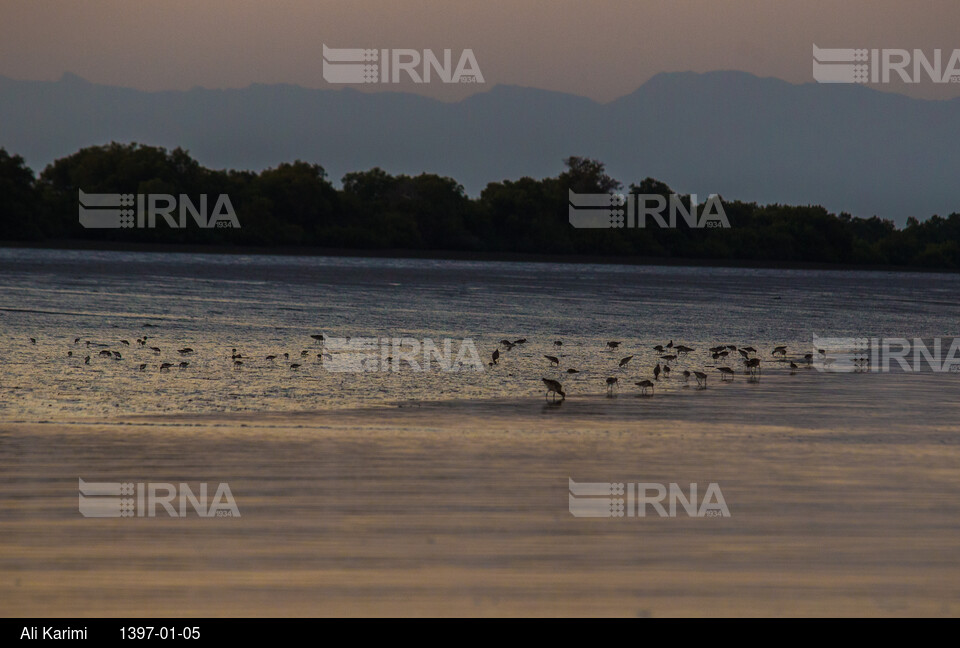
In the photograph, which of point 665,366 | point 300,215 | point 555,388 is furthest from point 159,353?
point 300,215

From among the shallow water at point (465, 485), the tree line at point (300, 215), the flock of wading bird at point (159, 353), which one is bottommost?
the shallow water at point (465, 485)

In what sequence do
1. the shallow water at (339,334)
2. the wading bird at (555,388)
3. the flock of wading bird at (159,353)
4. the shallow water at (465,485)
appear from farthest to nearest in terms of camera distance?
the flock of wading bird at (159,353), the wading bird at (555,388), the shallow water at (339,334), the shallow water at (465,485)

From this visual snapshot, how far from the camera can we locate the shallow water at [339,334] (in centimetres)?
1691

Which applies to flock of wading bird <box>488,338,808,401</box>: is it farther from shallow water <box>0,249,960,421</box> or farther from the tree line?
the tree line

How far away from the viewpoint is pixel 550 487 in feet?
33.8

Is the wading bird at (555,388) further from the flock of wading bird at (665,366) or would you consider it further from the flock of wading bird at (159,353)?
the flock of wading bird at (159,353)

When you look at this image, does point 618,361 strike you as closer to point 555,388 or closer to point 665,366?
point 665,366

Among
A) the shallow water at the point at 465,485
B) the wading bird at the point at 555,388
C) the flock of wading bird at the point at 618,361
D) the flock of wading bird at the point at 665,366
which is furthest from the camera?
the flock of wading bird at the point at 618,361

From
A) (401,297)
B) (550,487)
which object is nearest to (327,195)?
(401,297)

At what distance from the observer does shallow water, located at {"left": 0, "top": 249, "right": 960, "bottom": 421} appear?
1691 centimetres

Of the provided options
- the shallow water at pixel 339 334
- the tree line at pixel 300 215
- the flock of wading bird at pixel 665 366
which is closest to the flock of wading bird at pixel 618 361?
the flock of wading bird at pixel 665 366
